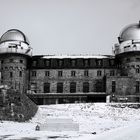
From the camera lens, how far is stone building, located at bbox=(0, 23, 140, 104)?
71.0 meters

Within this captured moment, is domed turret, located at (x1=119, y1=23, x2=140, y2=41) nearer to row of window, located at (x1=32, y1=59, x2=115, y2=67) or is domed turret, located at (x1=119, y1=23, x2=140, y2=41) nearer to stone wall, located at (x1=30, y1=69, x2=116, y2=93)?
row of window, located at (x1=32, y1=59, x2=115, y2=67)

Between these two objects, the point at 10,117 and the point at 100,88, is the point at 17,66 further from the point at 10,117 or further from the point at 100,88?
the point at 10,117

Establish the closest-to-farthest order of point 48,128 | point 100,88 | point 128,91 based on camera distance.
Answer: point 48,128 < point 128,91 < point 100,88

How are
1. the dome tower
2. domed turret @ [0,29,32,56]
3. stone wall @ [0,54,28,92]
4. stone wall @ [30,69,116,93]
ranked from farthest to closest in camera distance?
1. stone wall @ [30,69,116,93]
2. domed turret @ [0,29,32,56]
3. stone wall @ [0,54,28,92]
4. the dome tower

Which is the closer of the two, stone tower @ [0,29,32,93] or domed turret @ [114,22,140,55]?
domed turret @ [114,22,140,55]

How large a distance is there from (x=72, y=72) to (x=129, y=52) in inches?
532

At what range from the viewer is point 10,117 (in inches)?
1415

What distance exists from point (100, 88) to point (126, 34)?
13.2 m

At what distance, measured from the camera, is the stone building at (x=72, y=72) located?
233ft

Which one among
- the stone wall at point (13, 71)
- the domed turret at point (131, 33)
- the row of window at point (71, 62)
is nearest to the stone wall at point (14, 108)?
the stone wall at point (13, 71)

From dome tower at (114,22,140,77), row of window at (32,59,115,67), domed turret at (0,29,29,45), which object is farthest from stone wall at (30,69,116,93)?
domed turret at (0,29,29,45)

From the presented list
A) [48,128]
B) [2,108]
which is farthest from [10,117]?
[48,128]

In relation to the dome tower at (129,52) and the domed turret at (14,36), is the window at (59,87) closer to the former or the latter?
the domed turret at (14,36)

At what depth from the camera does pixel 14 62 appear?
7319 cm
